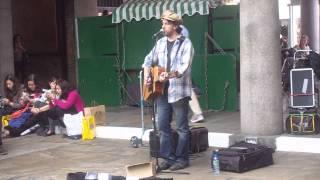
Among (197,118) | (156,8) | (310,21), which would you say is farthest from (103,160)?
(310,21)

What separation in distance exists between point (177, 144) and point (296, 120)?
2293 mm

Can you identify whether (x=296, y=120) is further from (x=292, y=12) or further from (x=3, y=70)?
(x=292, y=12)

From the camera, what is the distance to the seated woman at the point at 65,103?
37.1 feet

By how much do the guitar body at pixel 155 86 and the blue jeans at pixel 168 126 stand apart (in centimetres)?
14

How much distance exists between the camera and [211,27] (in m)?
13.5

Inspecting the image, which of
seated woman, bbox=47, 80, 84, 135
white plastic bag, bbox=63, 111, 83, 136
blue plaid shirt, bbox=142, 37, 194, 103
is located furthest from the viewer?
seated woman, bbox=47, 80, 84, 135

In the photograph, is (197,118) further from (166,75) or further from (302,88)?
(166,75)

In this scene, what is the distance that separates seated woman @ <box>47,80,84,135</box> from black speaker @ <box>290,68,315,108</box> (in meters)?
3.72

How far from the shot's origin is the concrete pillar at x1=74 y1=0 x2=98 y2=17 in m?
16.6

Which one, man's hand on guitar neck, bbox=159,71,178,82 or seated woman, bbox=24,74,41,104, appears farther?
seated woman, bbox=24,74,41,104

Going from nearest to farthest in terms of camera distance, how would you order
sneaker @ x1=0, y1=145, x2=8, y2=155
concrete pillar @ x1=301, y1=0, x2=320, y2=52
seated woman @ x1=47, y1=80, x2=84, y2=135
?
sneaker @ x1=0, y1=145, x2=8, y2=155, seated woman @ x1=47, y1=80, x2=84, y2=135, concrete pillar @ x1=301, y1=0, x2=320, y2=52

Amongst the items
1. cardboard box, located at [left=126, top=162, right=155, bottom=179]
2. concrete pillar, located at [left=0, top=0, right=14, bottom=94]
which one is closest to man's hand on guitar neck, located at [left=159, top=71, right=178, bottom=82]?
cardboard box, located at [left=126, top=162, right=155, bottom=179]

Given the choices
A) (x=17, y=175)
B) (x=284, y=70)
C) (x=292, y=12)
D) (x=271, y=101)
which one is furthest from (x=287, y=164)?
(x=292, y=12)

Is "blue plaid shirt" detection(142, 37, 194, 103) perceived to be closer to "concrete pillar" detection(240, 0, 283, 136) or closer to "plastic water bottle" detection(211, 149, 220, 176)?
"plastic water bottle" detection(211, 149, 220, 176)
